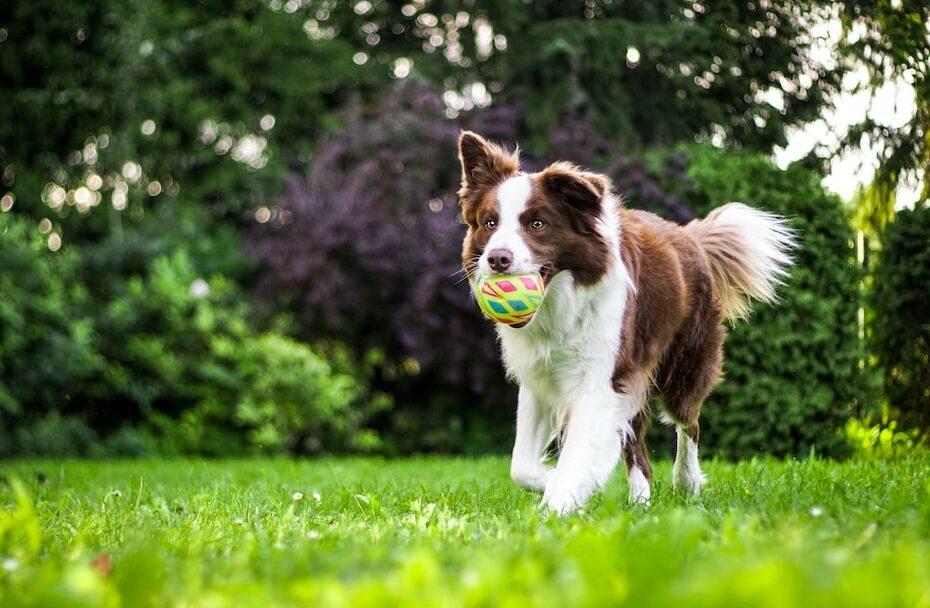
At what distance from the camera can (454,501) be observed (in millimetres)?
4465

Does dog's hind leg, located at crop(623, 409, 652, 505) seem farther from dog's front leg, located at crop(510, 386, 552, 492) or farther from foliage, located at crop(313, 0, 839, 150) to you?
foliage, located at crop(313, 0, 839, 150)

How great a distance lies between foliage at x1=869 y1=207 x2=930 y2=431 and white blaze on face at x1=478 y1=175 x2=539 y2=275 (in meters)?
3.72

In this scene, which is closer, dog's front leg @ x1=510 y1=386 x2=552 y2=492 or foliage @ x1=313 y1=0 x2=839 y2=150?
dog's front leg @ x1=510 y1=386 x2=552 y2=492

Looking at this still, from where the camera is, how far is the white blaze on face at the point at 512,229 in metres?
4.15

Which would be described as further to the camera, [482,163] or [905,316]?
[905,316]

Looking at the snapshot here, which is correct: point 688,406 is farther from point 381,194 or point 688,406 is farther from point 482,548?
point 381,194

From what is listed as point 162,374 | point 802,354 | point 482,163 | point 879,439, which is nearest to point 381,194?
point 162,374

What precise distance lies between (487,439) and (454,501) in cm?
757

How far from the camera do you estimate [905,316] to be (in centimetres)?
716

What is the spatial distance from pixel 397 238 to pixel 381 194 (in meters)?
0.79

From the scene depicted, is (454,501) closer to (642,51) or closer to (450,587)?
(450,587)

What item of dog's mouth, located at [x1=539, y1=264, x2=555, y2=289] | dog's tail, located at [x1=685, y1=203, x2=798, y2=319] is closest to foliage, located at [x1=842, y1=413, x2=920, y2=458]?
dog's tail, located at [x1=685, y1=203, x2=798, y2=319]

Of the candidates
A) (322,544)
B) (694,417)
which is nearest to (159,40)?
(694,417)

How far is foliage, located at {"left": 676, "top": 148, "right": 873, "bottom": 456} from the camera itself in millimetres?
7539
